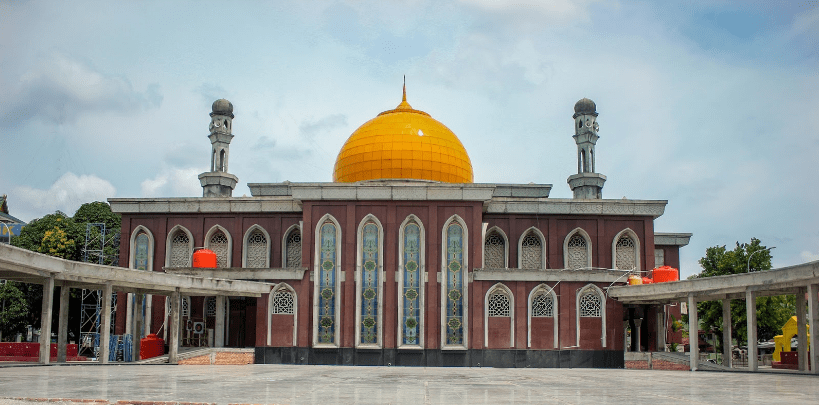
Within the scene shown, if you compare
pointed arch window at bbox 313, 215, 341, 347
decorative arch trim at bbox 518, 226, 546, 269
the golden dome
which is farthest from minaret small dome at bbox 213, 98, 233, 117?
decorative arch trim at bbox 518, 226, 546, 269

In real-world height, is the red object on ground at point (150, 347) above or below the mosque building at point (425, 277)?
below

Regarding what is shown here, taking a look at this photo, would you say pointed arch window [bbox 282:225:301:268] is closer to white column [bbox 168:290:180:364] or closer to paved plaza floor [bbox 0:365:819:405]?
white column [bbox 168:290:180:364]

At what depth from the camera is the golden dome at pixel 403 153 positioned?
1554 inches

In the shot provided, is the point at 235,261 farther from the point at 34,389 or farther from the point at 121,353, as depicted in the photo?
the point at 34,389

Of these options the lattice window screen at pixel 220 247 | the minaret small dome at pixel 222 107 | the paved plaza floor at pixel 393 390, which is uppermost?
the minaret small dome at pixel 222 107

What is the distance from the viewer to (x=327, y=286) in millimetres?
35562

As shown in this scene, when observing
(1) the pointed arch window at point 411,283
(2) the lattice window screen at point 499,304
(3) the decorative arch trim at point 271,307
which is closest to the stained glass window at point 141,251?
(3) the decorative arch trim at point 271,307

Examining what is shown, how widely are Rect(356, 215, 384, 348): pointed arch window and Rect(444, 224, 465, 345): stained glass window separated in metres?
3.11

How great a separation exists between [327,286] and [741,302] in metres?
23.4

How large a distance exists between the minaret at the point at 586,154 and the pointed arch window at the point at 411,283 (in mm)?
13619

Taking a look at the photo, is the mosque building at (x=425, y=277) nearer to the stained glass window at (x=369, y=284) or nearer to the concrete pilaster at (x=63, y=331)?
the stained glass window at (x=369, y=284)

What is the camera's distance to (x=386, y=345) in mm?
34875

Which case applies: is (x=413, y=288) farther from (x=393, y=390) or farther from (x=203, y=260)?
(x=393, y=390)

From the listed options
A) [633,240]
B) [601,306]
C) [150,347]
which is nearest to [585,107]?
[633,240]
